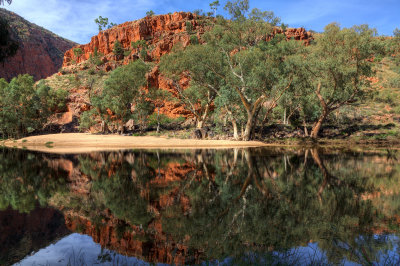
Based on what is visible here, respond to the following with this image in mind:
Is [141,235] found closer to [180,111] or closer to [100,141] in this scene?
[100,141]

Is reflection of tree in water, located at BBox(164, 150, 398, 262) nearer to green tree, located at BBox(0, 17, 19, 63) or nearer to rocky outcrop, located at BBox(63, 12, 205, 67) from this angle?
green tree, located at BBox(0, 17, 19, 63)

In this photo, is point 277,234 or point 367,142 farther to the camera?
point 367,142

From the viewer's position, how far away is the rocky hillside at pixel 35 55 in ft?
441

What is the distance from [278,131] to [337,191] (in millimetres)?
28316

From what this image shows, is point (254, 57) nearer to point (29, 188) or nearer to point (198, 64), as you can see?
point (198, 64)

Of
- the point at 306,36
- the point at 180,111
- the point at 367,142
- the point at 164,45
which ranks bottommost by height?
the point at 367,142

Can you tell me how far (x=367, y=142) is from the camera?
29203 millimetres

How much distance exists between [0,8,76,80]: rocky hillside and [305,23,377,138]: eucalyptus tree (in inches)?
5532

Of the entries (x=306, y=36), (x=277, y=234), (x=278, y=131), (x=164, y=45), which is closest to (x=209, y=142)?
(x=278, y=131)

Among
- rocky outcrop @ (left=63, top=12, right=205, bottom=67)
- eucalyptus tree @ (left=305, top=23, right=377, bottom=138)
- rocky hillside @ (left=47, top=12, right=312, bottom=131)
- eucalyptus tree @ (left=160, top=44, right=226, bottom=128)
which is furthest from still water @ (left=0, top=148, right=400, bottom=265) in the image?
rocky outcrop @ (left=63, top=12, right=205, bottom=67)

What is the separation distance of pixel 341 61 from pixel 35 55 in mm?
167173

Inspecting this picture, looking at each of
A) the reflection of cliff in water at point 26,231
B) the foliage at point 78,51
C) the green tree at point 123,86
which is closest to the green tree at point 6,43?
the reflection of cliff in water at point 26,231

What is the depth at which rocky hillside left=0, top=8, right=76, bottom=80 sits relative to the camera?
13439cm

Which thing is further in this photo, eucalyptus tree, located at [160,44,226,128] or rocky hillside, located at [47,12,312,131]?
rocky hillside, located at [47,12,312,131]
